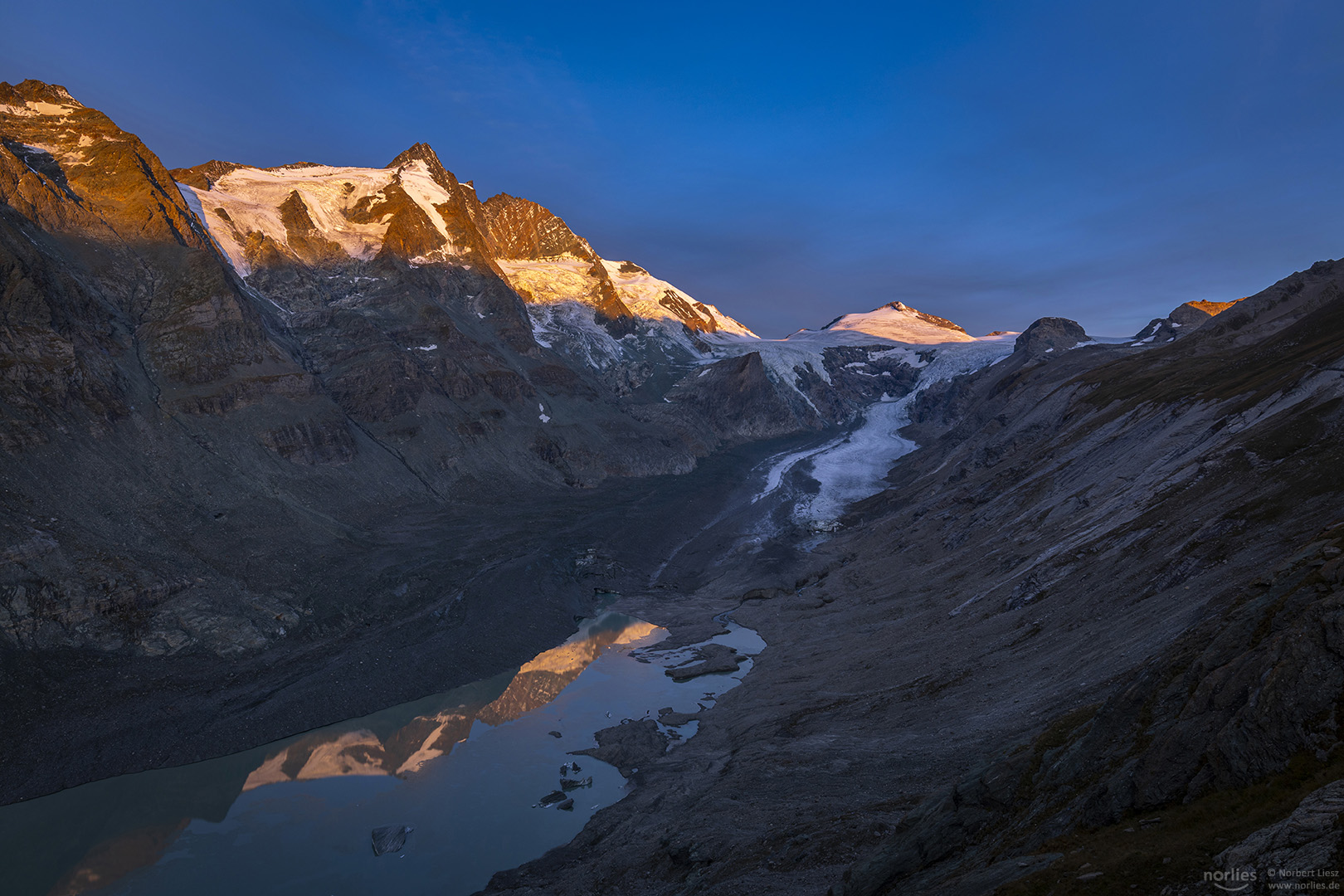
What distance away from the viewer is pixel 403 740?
37625 mm

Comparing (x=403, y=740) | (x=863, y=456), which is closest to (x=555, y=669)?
(x=403, y=740)

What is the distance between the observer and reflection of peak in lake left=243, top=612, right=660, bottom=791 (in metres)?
34.4

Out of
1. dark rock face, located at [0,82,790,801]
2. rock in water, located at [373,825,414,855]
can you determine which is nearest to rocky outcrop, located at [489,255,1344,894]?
rock in water, located at [373,825,414,855]

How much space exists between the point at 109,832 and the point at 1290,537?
4870 cm

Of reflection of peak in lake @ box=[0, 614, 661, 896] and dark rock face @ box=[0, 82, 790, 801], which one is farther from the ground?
dark rock face @ box=[0, 82, 790, 801]

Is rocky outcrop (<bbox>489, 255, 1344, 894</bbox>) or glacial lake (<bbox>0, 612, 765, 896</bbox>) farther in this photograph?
glacial lake (<bbox>0, 612, 765, 896</bbox>)

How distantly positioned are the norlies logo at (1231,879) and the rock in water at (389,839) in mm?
27898

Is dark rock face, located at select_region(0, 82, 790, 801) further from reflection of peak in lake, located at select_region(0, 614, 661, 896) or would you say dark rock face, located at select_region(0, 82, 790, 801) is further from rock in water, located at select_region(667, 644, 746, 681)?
rock in water, located at select_region(667, 644, 746, 681)

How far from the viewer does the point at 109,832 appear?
2930 centimetres

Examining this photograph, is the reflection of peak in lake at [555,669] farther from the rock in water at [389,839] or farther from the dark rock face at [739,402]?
the dark rock face at [739,402]

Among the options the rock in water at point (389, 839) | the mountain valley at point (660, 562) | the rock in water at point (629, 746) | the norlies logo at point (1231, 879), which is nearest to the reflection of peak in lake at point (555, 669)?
the mountain valley at point (660, 562)

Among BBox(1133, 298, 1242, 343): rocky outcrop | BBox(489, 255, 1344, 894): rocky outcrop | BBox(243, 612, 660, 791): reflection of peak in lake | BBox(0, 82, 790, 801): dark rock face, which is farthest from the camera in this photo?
BBox(1133, 298, 1242, 343): rocky outcrop

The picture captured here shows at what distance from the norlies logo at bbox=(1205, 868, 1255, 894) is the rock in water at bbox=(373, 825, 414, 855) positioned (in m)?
27.9

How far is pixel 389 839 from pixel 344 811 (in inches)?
165
